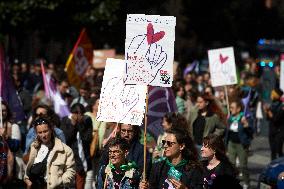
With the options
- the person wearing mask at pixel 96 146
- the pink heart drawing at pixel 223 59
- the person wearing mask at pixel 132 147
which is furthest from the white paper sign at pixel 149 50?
the pink heart drawing at pixel 223 59

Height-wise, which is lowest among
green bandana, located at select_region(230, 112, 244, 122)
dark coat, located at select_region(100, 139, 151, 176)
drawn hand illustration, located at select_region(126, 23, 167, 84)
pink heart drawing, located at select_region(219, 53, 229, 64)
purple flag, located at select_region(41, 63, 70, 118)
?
dark coat, located at select_region(100, 139, 151, 176)

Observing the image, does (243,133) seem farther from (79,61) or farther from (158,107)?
(79,61)

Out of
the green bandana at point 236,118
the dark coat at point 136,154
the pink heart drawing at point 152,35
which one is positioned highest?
the pink heart drawing at point 152,35

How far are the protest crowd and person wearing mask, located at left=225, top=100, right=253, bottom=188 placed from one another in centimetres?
2

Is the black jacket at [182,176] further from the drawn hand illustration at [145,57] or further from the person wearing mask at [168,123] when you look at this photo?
the person wearing mask at [168,123]

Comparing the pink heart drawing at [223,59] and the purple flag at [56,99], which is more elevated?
the pink heart drawing at [223,59]

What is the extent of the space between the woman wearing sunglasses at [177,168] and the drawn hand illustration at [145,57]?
756mm

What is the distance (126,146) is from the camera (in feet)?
27.3

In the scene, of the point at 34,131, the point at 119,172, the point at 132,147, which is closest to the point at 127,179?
the point at 119,172

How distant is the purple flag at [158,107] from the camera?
490 inches

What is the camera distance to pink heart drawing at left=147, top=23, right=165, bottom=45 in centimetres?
858

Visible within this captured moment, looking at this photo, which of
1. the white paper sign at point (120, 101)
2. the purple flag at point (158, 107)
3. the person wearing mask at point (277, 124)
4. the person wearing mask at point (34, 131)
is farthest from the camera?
the person wearing mask at point (277, 124)

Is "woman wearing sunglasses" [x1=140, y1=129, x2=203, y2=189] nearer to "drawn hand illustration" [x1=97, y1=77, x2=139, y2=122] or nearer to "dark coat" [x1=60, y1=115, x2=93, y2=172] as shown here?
"drawn hand illustration" [x1=97, y1=77, x2=139, y2=122]

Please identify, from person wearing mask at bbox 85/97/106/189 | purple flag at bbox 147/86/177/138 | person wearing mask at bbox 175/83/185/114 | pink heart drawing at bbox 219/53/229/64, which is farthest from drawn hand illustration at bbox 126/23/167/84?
pink heart drawing at bbox 219/53/229/64
